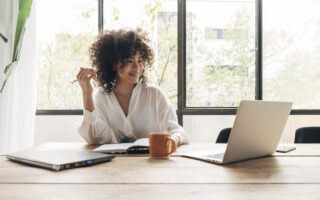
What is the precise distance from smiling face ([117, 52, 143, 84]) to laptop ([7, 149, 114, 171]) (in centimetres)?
92

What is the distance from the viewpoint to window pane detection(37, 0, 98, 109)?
116 inches

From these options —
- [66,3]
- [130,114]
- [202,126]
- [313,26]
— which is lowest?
[202,126]

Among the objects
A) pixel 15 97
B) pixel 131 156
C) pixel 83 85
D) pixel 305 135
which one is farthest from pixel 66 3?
pixel 305 135

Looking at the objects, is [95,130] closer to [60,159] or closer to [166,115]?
[166,115]

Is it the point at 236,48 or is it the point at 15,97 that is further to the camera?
the point at 236,48

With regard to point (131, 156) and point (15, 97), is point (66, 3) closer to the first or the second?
point (15, 97)

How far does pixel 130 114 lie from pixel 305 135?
4.02 ft

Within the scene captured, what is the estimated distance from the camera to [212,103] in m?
3.01

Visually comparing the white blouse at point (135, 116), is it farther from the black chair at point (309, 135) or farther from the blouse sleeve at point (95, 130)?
the black chair at point (309, 135)

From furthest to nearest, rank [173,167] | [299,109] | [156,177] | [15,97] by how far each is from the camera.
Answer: [299,109] < [15,97] < [173,167] < [156,177]

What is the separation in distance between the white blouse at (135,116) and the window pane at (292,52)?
1524 mm

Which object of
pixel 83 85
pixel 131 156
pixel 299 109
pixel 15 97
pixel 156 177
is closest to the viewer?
pixel 156 177

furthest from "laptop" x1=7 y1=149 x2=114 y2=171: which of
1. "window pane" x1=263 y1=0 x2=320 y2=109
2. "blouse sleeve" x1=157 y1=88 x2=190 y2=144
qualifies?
"window pane" x1=263 y1=0 x2=320 y2=109

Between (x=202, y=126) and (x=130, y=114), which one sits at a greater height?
(x=130, y=114)
